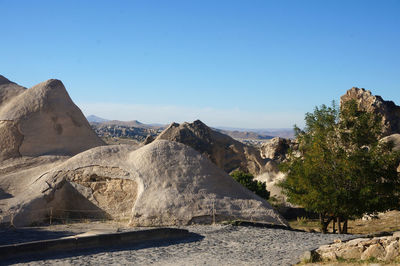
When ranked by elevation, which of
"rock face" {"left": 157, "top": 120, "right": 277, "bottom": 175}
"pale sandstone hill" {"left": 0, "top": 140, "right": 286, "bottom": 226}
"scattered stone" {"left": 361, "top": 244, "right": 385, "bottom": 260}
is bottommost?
"scattered stone" {"left": 361, "top": 244, "right": 385, "bottom": 260}

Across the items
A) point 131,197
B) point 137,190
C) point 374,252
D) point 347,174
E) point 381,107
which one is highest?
point 381,107

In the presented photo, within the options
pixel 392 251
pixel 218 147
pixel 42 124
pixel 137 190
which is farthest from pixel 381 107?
pixel 392 251

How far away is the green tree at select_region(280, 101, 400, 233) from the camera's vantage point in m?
16.5

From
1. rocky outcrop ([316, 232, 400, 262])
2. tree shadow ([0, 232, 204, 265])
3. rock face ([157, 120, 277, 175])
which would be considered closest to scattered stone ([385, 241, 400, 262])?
rocky outcrop ([316, 232, 400, 262])

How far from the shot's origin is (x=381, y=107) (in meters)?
36.5

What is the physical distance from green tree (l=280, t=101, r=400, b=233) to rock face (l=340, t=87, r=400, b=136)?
1818cm

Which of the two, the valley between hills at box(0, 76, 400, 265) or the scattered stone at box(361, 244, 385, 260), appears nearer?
the scattered stone at box(361, 244, 385, 260)

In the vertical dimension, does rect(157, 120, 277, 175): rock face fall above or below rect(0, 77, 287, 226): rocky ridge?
above

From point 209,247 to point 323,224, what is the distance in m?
8.96

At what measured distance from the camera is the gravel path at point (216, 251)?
9627mm

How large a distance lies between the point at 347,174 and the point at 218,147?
17.4 meters

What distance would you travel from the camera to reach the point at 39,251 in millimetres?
10055

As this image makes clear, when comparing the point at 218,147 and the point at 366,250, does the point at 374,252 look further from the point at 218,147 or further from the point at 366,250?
the point at 218,147

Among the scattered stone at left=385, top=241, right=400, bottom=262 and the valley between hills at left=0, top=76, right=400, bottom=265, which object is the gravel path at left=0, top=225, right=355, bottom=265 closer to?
the valley between hills at left=0, top=76, right=400, bottom=265
